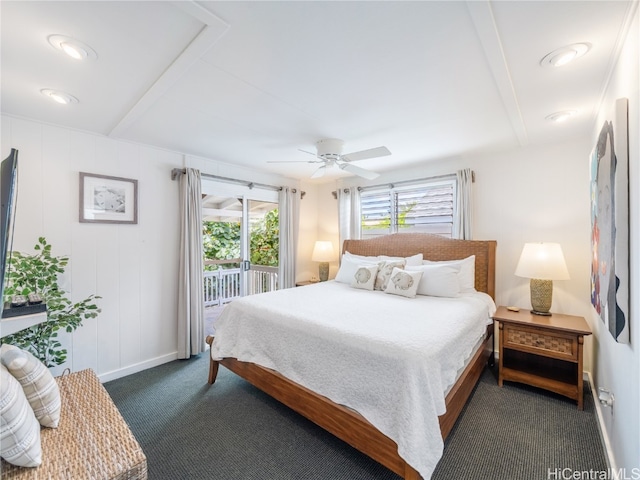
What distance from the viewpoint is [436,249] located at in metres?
3.70

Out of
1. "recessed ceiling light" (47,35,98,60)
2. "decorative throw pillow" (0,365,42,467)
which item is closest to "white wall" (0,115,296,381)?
"recessed ceiling light" (47,35,98,60)

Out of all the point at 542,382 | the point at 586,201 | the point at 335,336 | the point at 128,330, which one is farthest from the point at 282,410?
the point at 586,201

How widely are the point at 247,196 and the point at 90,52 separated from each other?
2.75m

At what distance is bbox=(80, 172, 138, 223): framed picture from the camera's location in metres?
2.82

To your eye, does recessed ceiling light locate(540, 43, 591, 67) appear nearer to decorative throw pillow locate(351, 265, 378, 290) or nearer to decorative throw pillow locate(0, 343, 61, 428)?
decorative throw pillow locate(351, 265, 378, 290)

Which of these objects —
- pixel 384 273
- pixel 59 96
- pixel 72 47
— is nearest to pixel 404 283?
pixel 384 273

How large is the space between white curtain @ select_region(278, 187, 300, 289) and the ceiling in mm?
1816

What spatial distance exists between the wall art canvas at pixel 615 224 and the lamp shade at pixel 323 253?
10.9 feet

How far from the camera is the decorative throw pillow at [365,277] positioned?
3418 millimetres

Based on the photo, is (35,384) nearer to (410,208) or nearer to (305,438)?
(305,438)

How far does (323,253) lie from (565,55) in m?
3.61

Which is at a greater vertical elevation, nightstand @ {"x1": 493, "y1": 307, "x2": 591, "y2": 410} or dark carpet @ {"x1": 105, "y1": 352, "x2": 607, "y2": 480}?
nightstand @ {"x1": 493, "y1": 307, "x2": 591, "y2": 410}

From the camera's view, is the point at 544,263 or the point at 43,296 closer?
the point at 43,296

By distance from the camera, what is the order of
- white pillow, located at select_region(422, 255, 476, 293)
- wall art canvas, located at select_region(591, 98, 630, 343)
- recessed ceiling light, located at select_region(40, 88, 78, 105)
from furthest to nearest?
1. white pillow, located at select_region(422, 255, 476, 293)
2. recessed ceiling light, located at select_region(40, 88, 78, 105)
3. wall art canvas, located at select_region(591, 98, 630, 343)
